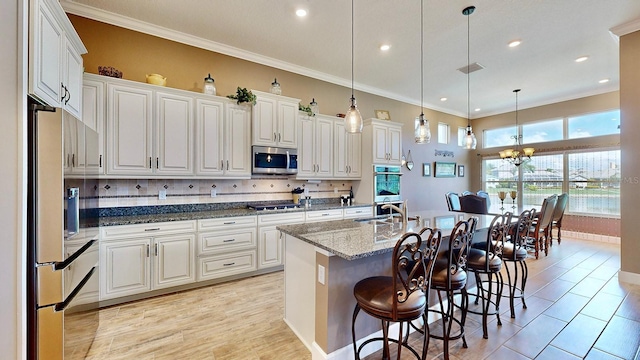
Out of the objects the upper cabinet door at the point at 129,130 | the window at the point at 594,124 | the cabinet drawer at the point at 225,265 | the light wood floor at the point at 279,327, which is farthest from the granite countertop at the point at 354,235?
the window at the point at 594,124

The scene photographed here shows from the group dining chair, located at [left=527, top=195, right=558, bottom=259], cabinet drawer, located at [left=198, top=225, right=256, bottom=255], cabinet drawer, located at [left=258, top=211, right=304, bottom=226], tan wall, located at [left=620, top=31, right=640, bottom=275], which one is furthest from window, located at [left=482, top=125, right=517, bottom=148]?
cabinet drawer, located at [left=198, top=225, right=256, bottom=255]

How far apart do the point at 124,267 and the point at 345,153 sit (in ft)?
11.7

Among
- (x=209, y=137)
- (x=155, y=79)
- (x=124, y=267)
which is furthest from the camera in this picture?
(x=209, y=137)

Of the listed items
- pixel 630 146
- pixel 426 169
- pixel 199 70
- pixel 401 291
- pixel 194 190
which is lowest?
pixel 401 291

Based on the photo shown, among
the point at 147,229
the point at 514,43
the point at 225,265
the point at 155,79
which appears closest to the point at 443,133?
the point at 514,43

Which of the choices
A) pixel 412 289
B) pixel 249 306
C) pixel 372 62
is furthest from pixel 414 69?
pixel 249 306

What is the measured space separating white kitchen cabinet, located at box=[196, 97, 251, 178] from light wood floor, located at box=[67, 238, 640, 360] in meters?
1.53

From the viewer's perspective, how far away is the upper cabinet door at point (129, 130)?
2.85m

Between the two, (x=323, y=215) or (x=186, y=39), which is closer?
(x=186, y=39)

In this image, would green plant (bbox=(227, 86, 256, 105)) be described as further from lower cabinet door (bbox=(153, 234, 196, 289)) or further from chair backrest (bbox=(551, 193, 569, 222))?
chair backrest (bbox=(551, 193, 569, 222))

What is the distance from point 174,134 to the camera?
321 cm

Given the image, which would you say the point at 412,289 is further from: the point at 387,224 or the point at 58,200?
the point at 58,200

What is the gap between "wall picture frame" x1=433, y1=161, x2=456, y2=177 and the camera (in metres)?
6.82

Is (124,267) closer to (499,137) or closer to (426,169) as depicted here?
(426,169)
